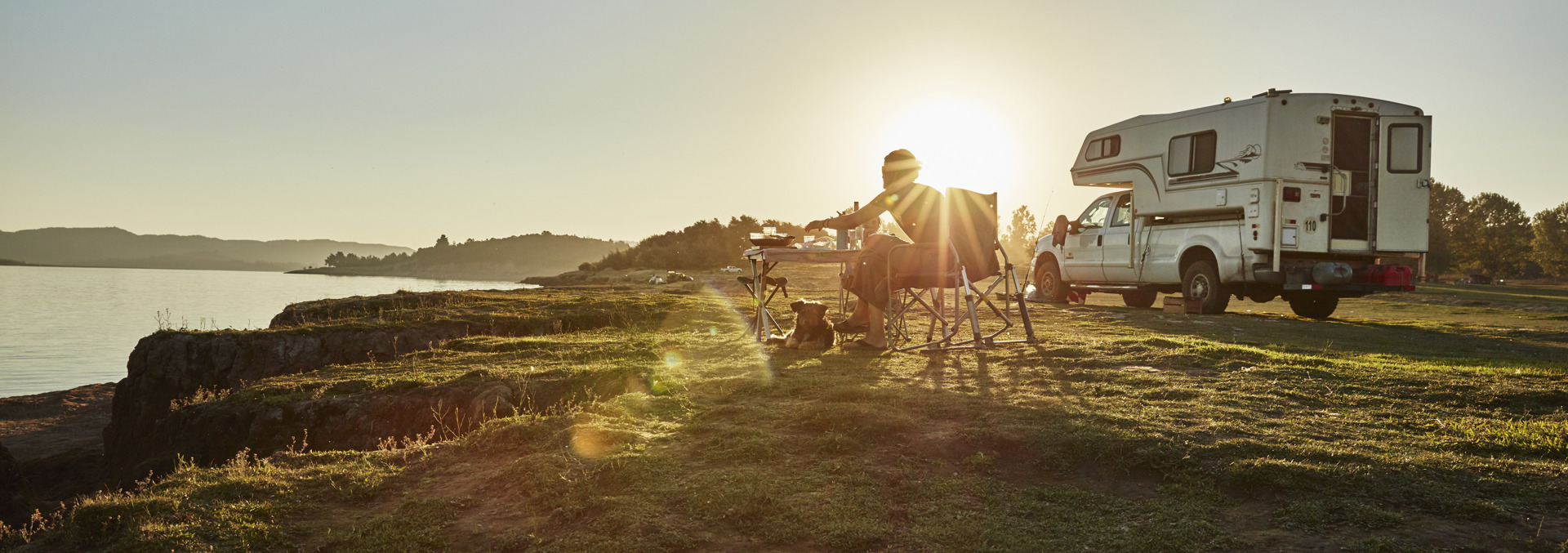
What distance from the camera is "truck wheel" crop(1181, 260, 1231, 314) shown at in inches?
472

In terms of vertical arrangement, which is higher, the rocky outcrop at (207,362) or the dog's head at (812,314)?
the dog's head at (812,314)

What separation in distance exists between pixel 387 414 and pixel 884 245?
4184 millimetres

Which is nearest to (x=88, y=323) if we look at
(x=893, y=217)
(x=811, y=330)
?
(x=811, y=330)

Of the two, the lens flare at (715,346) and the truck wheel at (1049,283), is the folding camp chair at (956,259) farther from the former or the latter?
the truck wheel at (1049,283)

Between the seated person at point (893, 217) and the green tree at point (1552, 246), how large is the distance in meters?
72.0

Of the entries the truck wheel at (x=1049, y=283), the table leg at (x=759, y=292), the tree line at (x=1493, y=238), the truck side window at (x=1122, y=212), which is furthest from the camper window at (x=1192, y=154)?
the tree line at (x=1493, y=238)

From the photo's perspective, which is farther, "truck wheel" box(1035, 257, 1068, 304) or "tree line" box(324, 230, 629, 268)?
"tree line" box(324, 230, 629, 268)

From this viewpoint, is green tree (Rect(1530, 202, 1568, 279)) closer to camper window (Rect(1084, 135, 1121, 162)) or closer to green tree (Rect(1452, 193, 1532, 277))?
A: green tree (Rect(1452, 193, 1532, 277))

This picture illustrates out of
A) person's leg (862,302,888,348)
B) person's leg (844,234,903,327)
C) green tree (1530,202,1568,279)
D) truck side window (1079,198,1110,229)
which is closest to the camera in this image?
person's leg (844,234,903,327)

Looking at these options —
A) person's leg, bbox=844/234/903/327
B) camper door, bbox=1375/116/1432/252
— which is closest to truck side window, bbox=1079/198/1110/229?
camper door, bbox=1375/116/1432/252

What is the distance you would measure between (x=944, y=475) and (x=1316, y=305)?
494 inches

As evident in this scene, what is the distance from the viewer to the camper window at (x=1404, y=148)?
10930 mm

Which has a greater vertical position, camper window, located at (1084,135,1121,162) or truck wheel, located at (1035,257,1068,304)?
camper window, located at (1084,135,1121,162)

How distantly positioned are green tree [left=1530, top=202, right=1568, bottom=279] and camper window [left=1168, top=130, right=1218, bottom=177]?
64.6 meters
